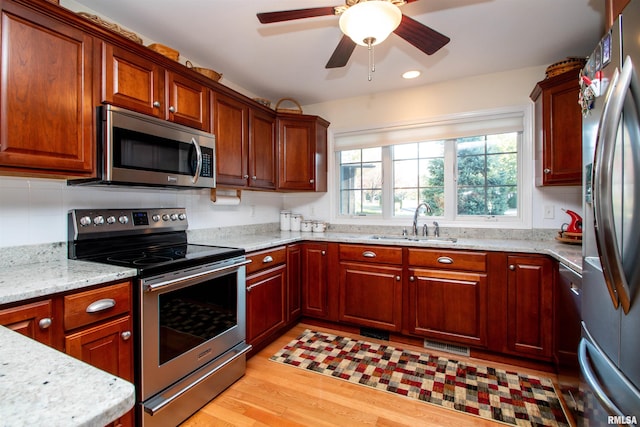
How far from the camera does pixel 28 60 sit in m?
1.36

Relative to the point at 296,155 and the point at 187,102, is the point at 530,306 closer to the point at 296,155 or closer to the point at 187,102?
the point at 296,155

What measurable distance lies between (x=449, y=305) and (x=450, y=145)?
61.0 inches

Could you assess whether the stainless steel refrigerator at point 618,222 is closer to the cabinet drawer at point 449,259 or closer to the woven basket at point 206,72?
the cabinet drawer at point 449,259

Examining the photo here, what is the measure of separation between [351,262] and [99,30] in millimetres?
2340

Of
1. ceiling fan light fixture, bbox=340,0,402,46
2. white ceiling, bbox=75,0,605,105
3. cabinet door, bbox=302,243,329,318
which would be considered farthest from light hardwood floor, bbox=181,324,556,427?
white ceiling, bbox=75,0,605,105

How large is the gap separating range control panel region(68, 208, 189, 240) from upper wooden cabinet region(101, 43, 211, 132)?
0.65 metres

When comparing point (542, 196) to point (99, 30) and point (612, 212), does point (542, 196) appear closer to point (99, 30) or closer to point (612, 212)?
point (612, 212)

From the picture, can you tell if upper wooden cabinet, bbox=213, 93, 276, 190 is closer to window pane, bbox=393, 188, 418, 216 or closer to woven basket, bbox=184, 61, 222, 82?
woven basket, bbox=184, 61, 222, 82

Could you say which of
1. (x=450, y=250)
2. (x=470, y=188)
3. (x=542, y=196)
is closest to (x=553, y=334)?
(x=450, y=250)

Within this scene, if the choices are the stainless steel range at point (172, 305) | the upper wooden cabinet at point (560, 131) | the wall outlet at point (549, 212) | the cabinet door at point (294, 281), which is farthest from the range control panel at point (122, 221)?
the wall outlet at point (549, 212)

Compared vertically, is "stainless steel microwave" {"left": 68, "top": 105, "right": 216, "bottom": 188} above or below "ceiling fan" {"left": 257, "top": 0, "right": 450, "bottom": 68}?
below

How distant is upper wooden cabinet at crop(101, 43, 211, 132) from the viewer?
166cm

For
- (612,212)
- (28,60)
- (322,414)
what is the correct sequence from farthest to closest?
(322,414)
(28,60)
(612,212)

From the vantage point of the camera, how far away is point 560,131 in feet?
7.48
